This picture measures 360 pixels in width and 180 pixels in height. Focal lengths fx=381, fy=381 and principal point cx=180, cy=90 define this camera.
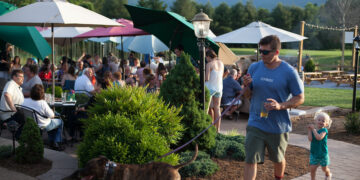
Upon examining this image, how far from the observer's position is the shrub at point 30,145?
17.1 ft

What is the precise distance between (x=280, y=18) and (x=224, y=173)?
61266 millimetres

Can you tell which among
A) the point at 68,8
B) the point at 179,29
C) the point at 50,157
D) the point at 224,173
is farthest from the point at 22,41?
the point at 224,173

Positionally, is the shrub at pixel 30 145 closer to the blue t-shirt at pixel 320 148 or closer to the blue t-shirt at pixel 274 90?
the blue t-shirt at pixel 274 90

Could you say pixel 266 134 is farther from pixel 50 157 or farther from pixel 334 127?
pixel 334 127

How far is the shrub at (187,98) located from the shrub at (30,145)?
74.1 inches

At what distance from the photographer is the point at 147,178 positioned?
3666 mm

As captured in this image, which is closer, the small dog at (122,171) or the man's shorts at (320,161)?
the small dog at (122,171)

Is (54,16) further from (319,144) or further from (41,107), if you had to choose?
(319,144)

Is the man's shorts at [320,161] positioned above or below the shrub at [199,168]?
above

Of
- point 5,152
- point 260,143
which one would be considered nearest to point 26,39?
point 5,152

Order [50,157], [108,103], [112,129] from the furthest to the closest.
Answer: [50,157], [108,103], [112,129]

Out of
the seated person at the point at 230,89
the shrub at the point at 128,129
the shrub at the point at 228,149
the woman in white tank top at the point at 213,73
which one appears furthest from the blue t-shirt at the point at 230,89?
the shrub at the point at 128,129

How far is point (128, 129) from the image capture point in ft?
14.6

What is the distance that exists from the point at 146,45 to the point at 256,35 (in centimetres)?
627
